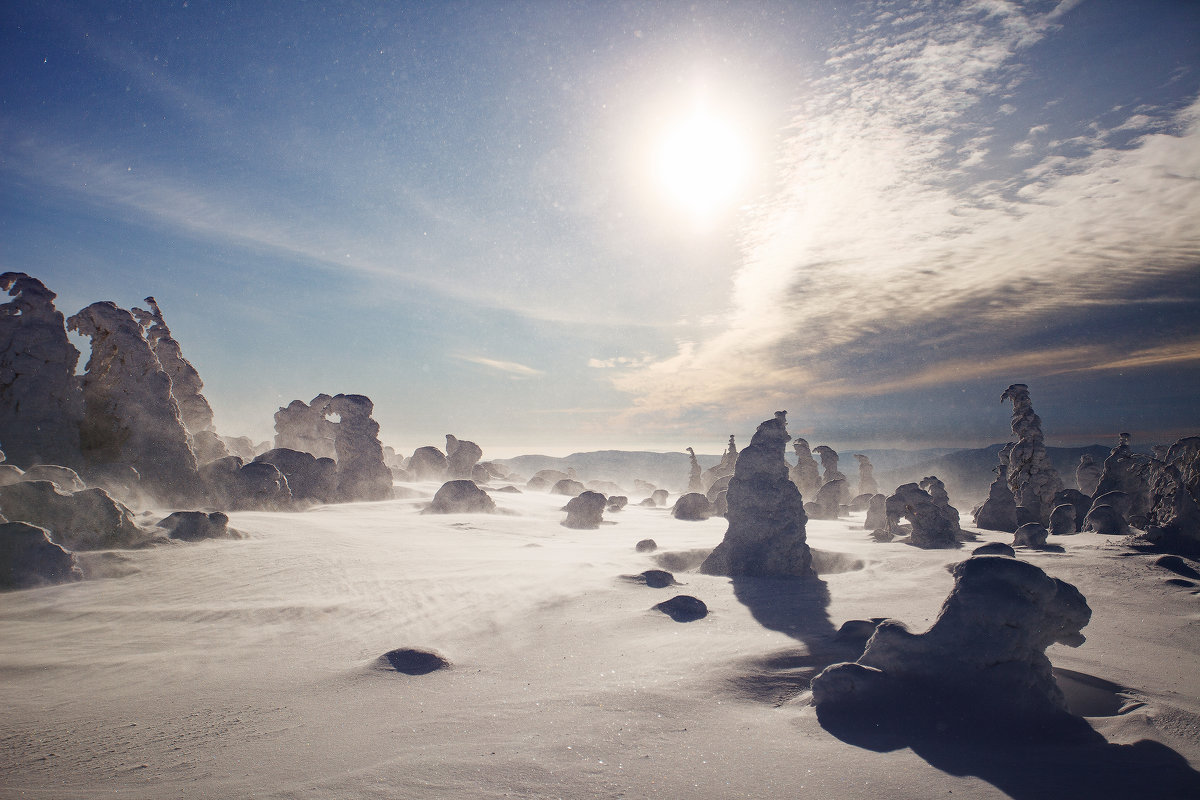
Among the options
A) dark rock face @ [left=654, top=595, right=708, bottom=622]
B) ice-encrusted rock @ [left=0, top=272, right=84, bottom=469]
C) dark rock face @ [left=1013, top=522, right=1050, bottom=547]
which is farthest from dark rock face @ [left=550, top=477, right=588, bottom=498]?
dark rock face @ [left=654, top=595, right=708, bottom=622]

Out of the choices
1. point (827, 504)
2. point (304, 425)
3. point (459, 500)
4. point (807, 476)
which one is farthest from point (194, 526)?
point (807, 476)

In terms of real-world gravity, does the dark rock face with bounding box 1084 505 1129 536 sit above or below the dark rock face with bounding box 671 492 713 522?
above

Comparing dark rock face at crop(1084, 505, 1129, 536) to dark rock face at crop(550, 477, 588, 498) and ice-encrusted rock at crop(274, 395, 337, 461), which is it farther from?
ice-encrusted rock at crop(274, 395, 337, 461)

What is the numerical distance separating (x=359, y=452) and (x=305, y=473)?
133 inches

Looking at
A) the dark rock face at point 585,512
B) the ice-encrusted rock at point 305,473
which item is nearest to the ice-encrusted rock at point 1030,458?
the dark rock face at point 585,512

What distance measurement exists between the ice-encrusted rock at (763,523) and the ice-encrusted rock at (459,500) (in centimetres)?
1377

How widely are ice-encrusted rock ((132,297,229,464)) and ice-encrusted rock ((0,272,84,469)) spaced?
7.66 metres

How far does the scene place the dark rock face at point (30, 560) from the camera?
8.09 m

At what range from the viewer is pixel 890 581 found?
1080cm

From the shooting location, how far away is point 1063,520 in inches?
747

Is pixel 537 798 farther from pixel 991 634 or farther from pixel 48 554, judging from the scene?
pixel 48 554

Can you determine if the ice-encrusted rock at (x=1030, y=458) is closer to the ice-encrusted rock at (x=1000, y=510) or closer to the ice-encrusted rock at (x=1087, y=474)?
the ice-encrusted rock at (x=1000, y=510)

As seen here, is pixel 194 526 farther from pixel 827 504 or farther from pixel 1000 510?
pixel 827 504

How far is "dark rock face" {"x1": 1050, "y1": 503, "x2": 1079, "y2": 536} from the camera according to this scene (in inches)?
741
